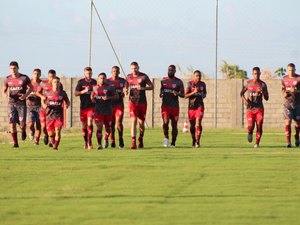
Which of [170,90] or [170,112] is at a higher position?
[170,90]

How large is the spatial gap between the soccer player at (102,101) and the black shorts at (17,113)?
7.72 ft

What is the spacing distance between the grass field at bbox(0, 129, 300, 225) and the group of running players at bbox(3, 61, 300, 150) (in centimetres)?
209

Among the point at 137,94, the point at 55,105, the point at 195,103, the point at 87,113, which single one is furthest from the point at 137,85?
the point at 55,105

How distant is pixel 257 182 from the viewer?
17812mm

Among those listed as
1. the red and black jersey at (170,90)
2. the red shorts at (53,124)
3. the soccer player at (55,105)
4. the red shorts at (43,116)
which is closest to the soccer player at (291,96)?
the red and black jersey at (170,90)

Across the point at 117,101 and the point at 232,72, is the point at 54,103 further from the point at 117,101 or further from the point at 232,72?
the point at 232,72

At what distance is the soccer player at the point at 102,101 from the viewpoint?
1141 inches

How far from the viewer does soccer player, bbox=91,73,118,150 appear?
29.0 metres

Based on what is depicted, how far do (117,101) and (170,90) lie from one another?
58.3 inches

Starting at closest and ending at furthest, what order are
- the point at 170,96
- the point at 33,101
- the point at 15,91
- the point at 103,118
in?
the point at 103,118, the point at 15,91, the point at 170,96, the point at 33,101

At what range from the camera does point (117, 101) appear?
30.1 m

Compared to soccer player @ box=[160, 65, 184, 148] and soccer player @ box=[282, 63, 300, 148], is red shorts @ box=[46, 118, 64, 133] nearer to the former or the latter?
soccer player @ box=[160, 65, 184, 148]

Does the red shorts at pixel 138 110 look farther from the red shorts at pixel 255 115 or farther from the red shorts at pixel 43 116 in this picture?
the red shorts at pixel 43 116

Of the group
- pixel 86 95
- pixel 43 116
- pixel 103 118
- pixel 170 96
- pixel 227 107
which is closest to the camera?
pixel 103 118
